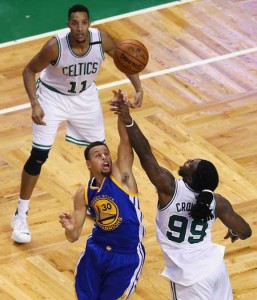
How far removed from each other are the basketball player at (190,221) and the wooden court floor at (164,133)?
119cm

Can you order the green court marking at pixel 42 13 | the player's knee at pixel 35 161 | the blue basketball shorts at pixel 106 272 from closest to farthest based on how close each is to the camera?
the blue basketball shorts at pixel 106 272 < the player's knee at pixel 35 161 < the green court marking at pixel 42 13

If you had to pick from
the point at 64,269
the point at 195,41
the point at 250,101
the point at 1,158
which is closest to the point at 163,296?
the point at 64,269

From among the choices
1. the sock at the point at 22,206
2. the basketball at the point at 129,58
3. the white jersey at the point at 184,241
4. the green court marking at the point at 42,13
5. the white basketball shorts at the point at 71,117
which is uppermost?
the basketball at the point at 129,58

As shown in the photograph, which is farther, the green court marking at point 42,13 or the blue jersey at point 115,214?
the green court marking at point 42,13

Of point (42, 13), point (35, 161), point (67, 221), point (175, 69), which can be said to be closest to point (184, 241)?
point (67, 221)

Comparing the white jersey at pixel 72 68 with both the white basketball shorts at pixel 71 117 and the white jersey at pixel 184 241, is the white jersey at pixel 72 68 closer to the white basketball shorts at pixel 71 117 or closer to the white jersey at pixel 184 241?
the white basketball shorts at pixel 71 117

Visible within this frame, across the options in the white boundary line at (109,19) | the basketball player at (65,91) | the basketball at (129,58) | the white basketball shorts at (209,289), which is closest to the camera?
the white basketball shorts at (209,289)

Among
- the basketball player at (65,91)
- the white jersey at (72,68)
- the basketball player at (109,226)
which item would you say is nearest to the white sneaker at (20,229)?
the basketball player at (65,91)

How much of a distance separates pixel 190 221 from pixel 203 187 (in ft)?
0.79

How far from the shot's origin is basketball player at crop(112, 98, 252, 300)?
664 cm

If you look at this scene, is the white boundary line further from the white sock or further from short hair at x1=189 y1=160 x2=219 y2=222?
short hair at x1=189 y1=160 x2=219 y2=222

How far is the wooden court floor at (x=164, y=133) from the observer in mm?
8312

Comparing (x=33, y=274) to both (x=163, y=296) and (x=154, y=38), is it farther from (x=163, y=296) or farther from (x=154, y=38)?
(x=154, y=38)

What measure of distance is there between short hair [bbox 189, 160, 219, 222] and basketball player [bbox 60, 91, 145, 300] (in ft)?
1.76
